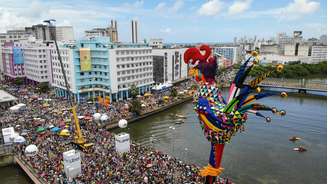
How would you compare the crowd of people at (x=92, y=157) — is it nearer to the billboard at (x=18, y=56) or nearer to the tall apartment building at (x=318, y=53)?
the billboard at (x=18, y=56)

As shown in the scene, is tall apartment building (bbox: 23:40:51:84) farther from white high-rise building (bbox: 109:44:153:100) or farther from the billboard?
white high-rise building (bbox: 109:44:153:100)

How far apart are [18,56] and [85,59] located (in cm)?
3175

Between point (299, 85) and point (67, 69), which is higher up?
point (67, 69)

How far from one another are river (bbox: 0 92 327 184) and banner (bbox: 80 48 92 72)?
15454 millimetres

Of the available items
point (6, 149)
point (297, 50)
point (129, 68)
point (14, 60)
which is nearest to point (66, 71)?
point (129, 68)

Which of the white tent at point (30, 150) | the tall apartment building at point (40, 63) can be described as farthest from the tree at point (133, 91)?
the white tent at point (30, 150)

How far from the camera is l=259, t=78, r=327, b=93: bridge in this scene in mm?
60281

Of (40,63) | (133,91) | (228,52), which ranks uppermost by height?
(228,52)

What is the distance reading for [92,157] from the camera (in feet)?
Result: 83.7

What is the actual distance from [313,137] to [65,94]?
142 feet

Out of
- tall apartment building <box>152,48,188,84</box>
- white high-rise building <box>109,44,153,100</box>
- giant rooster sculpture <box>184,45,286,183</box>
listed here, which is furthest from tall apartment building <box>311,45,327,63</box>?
giant rooster sculpture <box>184,45,286,183</box>

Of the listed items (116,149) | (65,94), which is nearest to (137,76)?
(65,94)

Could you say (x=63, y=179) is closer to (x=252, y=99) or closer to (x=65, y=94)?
(x=252, y=99)

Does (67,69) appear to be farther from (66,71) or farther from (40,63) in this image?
(40,63)
